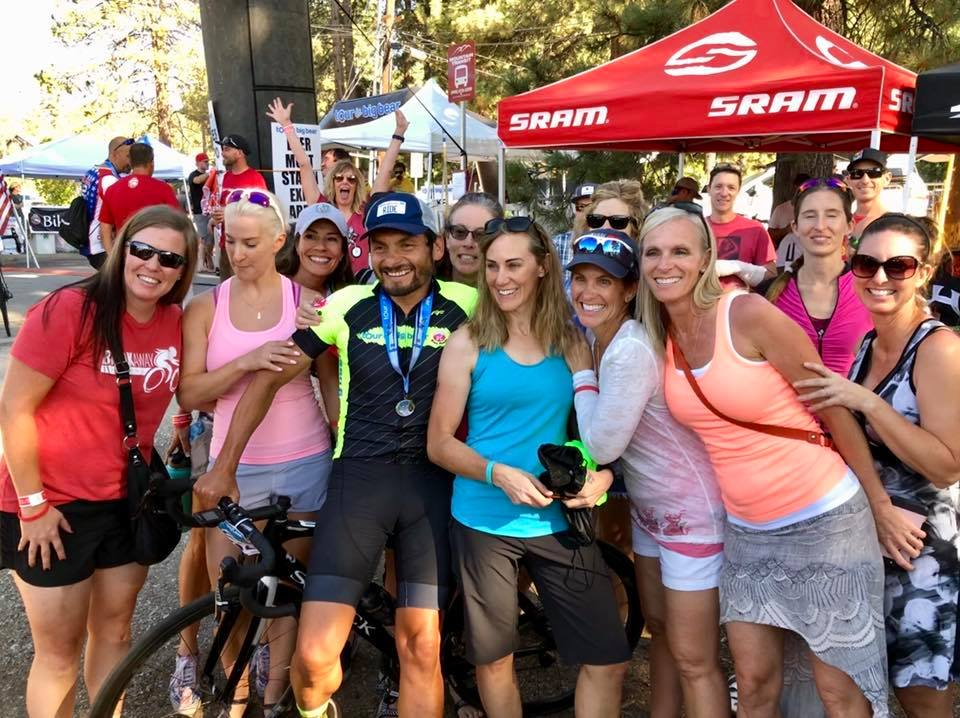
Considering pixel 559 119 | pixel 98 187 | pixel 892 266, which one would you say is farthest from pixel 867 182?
pixel 98 187

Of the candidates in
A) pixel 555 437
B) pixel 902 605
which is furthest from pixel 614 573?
→ pixel 902 605

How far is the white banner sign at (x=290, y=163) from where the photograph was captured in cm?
521

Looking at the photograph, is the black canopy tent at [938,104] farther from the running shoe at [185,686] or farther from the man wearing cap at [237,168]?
the running shoe at [185,686]

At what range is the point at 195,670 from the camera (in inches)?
111

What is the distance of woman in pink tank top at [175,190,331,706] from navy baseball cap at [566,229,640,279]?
1122mm

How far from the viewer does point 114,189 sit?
686 centimetres

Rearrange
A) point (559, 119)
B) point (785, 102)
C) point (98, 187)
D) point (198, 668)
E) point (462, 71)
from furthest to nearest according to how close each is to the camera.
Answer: point (462, 71)
point (98, 187)
point (559, 119)
point (785, 102)
point (198, 668)

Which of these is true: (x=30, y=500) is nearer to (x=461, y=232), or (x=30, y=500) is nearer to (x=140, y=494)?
(x=140, y=494)

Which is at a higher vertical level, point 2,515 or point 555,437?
point 555,437

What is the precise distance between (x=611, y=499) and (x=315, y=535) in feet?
4.48

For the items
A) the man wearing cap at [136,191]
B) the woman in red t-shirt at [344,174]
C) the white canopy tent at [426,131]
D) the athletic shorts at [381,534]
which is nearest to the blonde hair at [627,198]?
the athletic shorts at [381,534]

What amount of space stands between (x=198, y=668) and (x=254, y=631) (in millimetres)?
427

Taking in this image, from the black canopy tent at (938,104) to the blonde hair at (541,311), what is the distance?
4.00 m

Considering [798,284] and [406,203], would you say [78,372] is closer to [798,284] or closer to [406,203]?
[406,203]
